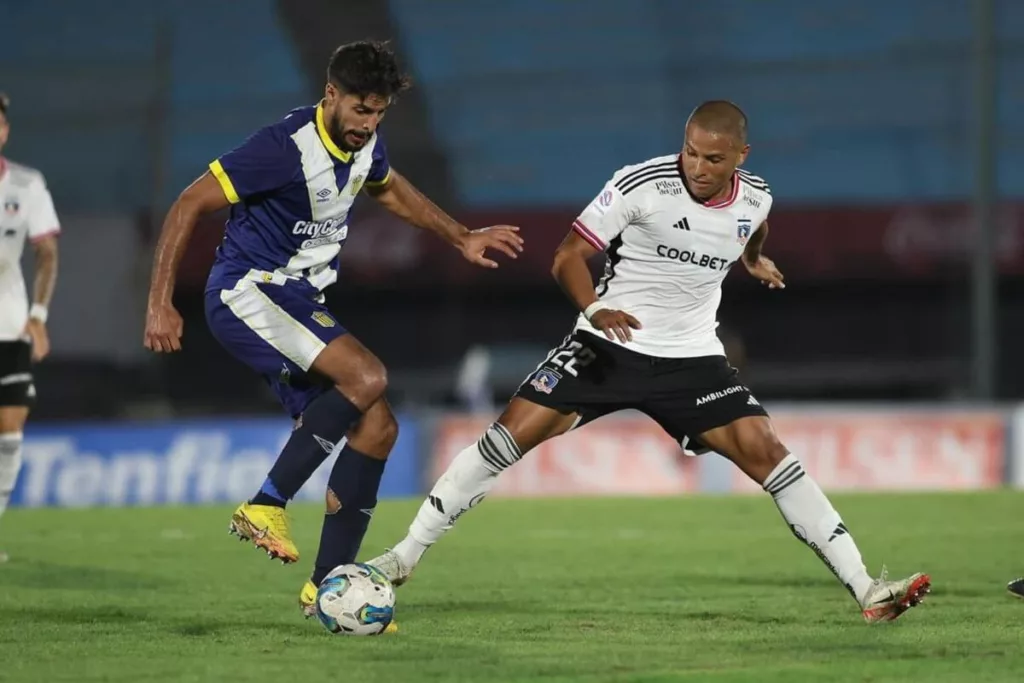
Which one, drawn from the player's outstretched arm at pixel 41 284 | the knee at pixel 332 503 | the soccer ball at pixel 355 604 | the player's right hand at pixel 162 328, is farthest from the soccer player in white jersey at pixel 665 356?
the player's outstretched arm at pixel 41 284

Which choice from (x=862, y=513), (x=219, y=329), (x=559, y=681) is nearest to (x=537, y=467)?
(x=862, y=513)

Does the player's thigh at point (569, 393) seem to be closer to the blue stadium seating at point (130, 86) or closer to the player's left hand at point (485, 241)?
the player's left hand at point (485, 241)

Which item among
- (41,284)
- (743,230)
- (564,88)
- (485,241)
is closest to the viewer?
(743,230)

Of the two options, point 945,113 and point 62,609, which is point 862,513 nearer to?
point 62,609

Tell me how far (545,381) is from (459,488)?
1.78 ft

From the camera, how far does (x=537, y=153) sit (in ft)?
79.4

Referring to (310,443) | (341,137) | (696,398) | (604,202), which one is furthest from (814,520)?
(341,137)

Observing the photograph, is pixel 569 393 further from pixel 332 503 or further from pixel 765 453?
pixel 332 503

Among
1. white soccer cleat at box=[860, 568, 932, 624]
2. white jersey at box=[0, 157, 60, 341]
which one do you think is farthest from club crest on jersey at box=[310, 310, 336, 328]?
white jersey at box=[0, 157, 60, 341]

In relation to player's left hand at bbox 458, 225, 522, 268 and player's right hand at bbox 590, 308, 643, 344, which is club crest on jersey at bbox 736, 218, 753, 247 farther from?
player's left hand at bbox 458, 225, 522, 268

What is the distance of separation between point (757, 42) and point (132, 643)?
20.6m

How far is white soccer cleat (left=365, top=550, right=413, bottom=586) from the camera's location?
22.5ft

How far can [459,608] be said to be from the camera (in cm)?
721

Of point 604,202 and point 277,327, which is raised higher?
point 604,202
